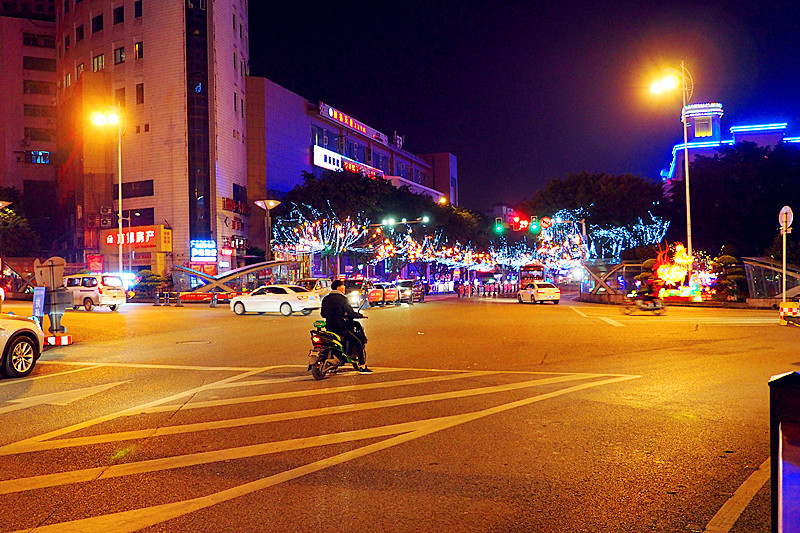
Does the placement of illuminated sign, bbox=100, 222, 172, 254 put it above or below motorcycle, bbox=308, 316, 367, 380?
above

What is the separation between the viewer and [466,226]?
85688mm

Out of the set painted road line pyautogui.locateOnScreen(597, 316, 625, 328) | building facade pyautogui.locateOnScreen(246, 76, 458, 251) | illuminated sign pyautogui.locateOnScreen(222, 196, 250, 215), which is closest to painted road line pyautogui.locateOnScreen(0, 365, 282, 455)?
painted road line pyautogui.locateOnScreen(597, 316, 625, 328)

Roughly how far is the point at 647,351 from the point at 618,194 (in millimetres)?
50246

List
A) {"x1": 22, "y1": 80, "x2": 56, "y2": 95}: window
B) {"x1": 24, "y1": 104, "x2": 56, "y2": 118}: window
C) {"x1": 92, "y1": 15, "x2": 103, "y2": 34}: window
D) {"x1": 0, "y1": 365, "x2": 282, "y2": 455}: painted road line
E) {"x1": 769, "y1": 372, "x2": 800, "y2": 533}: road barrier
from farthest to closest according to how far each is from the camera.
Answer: {"x1": 22, "y1": 80, "x2": 56, "y2": 95}: window, {"x1": 24, "y1": 104, "x2": 56, "y2": 118}: window, {"x1": 92, "y1": 15, "x2": 103, "y2": 34}: window, {"x1": 0, "y1": 365, "x2": 282, "y2": 455}: painted road line, {"x1": 769, "y1": 372, "x2": 800, "y2": 533}: road barrier

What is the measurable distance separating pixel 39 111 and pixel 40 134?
2825mm

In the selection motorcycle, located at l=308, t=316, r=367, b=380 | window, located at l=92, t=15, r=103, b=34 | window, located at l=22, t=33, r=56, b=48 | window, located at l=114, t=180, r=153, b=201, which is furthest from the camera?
window, located at l=22, t=33, r=56, b=48

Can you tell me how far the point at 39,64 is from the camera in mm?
78188

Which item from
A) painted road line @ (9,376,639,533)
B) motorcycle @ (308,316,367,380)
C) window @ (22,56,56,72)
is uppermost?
window @ (22,56,56,72)

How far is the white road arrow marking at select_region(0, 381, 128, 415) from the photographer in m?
8.87

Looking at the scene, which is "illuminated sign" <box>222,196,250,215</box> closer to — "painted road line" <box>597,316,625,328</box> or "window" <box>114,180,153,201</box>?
"window" <box>114,180,153,201</box>

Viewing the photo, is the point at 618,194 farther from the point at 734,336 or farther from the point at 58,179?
the point at 58,179

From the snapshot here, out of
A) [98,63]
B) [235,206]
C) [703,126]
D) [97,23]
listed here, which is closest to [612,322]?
[235,206]

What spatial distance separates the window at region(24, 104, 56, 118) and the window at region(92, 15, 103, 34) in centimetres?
1971

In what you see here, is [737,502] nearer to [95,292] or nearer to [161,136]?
[95,292]
